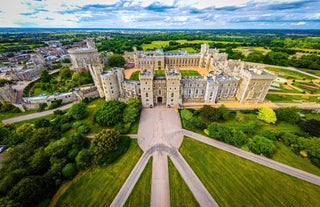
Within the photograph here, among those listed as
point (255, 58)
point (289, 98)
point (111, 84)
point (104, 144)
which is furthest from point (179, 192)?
point (255, 58)

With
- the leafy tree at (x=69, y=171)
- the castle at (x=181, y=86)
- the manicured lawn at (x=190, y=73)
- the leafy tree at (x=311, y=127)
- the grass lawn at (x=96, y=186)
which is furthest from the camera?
A: the manicured lawn at (x=190, y=73)

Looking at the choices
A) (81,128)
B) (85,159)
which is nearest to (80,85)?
(81,128)

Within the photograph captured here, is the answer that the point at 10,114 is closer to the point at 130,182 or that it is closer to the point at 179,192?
the point at 130,182

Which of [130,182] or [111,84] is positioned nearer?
[130,182]

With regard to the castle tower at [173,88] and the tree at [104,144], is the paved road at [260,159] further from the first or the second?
the tree at [104,144]

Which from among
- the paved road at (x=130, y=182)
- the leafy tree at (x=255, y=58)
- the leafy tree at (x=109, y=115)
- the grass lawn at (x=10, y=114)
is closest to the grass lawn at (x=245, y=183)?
the paved road at (x=130, y=182)

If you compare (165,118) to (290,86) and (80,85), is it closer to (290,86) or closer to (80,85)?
(80,85)

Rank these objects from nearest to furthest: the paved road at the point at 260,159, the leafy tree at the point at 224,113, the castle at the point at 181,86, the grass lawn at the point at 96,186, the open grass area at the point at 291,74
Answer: the grass lawn at the point at 96,186 → the paved road at the point at 260,159 → the leafy tree at the point at 224,113 → the castle at the point at 181,86 → the open grass area at the point at 291,74
